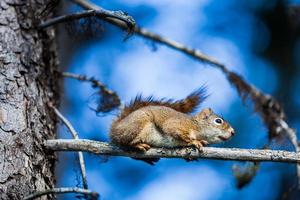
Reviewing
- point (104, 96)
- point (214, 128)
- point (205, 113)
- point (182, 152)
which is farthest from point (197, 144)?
point (104, 96)

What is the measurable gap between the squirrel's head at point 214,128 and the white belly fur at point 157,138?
325mm

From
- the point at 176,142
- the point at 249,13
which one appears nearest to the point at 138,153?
the point at 176,142

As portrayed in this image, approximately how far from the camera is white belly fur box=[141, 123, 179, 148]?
362cm

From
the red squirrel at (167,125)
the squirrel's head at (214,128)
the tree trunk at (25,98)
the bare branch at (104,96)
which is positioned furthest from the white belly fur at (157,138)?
the bare branch at (104,96)

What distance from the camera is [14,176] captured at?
3.42m

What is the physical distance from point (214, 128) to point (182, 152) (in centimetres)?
50

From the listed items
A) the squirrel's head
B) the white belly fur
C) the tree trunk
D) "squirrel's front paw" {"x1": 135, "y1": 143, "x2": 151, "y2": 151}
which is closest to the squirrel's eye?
the squirrel's head

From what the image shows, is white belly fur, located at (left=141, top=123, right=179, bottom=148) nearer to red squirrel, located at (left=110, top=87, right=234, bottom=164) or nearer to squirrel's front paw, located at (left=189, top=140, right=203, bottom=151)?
red squirrel, located at (left=110, top=87, right=234, bottom=164)

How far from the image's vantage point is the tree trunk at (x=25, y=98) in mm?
3463

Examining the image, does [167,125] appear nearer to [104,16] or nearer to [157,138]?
[157,138]

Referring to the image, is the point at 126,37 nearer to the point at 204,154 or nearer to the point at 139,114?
the point at 139,114

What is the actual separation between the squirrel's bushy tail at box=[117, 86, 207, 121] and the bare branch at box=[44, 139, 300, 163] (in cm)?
43

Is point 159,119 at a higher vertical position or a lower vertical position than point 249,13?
lower

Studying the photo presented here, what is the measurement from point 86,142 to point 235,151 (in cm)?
75
